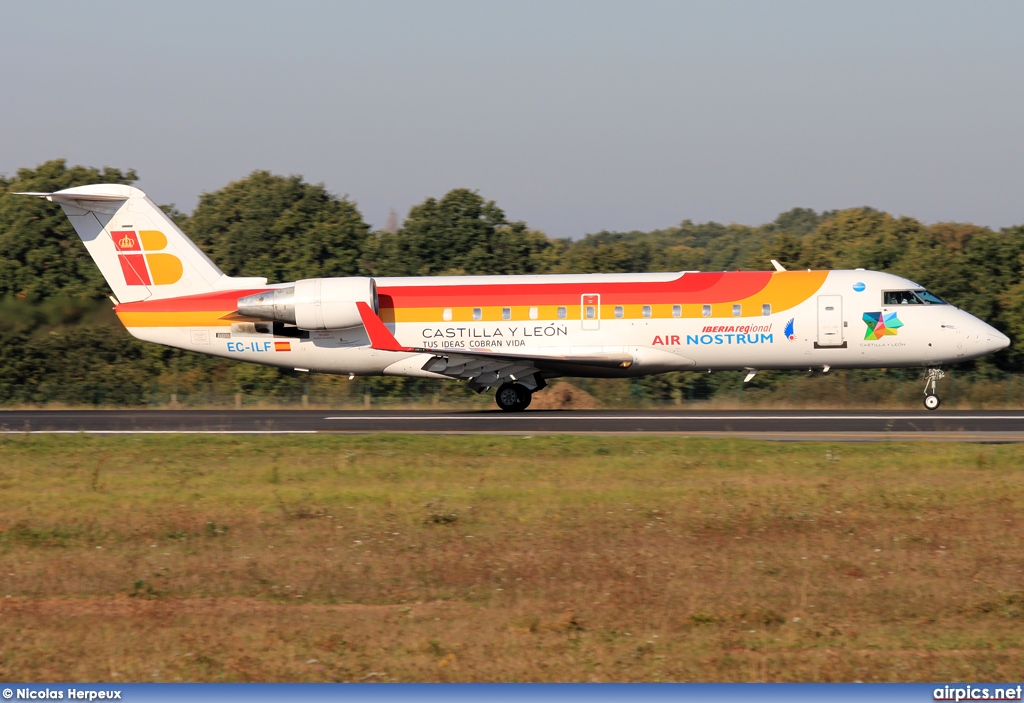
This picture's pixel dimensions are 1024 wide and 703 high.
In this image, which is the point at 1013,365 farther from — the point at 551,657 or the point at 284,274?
the point at 551,657

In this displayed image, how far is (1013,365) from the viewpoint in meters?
48.0

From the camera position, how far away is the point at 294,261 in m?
63.4

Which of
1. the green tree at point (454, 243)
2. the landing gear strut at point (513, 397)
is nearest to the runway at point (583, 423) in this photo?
the landing gear strut at point (513, 397)

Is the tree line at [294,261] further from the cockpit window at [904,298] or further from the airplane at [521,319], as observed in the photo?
the cockpit window at [904,298]

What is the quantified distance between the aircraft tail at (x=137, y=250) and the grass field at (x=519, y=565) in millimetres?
13827

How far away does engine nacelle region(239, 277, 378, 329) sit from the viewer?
33.2m

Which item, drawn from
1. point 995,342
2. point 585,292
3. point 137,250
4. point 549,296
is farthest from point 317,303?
point 995,342

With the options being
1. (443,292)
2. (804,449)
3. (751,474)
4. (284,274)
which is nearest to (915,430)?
(804,449)

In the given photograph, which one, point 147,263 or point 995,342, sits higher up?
point 147,263

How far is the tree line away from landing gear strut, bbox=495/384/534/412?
10267mm

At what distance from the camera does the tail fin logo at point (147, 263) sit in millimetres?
35312

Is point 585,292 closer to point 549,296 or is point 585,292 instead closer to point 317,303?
point 549,296

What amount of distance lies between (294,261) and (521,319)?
108 feet

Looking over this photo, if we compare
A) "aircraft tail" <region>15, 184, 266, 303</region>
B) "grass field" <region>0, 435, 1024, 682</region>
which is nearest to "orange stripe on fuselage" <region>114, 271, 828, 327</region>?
"aircraft tail" <region>15, 184, 266, 303</region>
